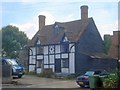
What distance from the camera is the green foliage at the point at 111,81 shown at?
15883 mm

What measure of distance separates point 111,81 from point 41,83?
471 cm

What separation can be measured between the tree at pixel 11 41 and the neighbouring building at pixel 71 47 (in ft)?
6.28

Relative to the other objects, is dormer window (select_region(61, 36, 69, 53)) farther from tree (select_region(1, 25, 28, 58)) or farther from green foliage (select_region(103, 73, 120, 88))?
green foliage (select_region(103, 73, 120, 88))

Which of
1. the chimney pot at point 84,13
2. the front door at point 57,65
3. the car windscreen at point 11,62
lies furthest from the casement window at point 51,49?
the car windscreen at point 11,62

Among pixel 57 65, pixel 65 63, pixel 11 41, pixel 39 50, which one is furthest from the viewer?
pixel 65 63

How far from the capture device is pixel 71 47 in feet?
79.1

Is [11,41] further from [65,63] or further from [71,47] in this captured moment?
[65,63]

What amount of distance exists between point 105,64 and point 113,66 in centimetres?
74

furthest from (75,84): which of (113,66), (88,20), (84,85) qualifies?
(88,20)

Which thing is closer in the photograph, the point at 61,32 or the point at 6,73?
the point at 6,73

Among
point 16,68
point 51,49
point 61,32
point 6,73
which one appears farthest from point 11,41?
point 61,32

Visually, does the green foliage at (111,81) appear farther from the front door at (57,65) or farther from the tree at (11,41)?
the front door at (57,65)

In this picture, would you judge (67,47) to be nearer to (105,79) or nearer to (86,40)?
(86,40)

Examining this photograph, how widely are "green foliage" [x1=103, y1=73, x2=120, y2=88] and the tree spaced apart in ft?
17.3
